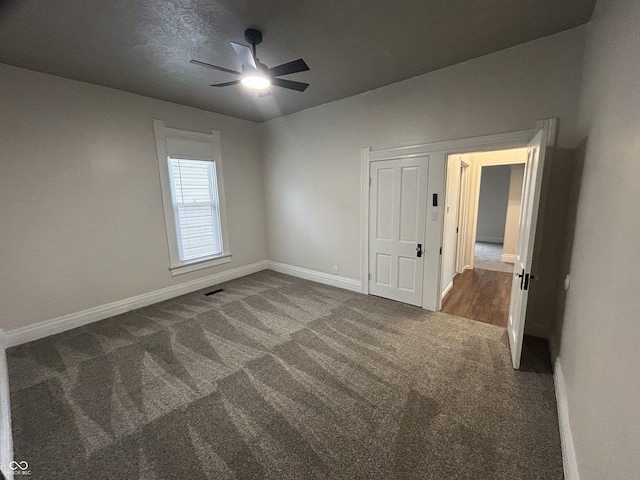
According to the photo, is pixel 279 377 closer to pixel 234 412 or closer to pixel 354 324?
pixel 234 412

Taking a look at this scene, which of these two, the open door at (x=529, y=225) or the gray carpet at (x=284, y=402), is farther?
the open door at (x=529, y=225)

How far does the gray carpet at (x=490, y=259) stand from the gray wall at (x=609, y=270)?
397cm

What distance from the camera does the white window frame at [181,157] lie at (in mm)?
3775

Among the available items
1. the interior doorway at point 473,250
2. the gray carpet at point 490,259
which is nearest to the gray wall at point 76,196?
the interior doorway at point 473,250

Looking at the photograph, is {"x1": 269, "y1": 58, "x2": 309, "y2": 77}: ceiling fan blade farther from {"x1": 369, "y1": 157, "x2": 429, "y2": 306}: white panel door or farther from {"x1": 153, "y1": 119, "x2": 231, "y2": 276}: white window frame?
{"x1": 153, "y1": 119, "x2": 231, "y2": 276}: white window frame

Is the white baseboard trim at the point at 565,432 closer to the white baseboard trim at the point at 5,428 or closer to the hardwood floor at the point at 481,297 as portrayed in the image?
the hardwood floor at the point at 481,297

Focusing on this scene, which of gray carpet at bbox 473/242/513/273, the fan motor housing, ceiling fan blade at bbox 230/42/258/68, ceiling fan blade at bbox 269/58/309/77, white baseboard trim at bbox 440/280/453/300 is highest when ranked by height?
the fan motor housing

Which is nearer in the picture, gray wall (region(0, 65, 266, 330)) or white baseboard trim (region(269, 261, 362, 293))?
gray wall (region(0, 65, 266, 330))

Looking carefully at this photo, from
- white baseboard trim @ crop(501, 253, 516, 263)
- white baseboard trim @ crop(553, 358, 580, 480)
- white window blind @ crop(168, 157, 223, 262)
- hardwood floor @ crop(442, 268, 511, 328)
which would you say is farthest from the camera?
white baseboard trim @ crop(501, 253, 516, 263)

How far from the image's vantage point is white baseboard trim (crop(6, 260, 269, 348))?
285 centimetres

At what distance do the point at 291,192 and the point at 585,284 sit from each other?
4.00 metres

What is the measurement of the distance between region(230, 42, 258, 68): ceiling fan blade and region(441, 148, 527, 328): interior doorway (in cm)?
233

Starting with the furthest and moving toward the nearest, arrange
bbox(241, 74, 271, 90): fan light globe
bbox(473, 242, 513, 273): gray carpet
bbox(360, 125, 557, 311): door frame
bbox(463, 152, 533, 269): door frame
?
bbox(473, 242, 513, 273): gray carpet
bbox(463, 152, 533, 269): door frame
bbox(360, 125, 557, 311): door frame
bbox(241, 74, 271, 90): fan light globe

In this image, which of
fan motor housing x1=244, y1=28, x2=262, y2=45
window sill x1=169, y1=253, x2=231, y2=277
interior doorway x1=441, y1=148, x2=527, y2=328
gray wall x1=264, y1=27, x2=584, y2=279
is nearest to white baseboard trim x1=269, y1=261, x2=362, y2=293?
gray wall x1=264, y1=27, x2=584, y2=279
